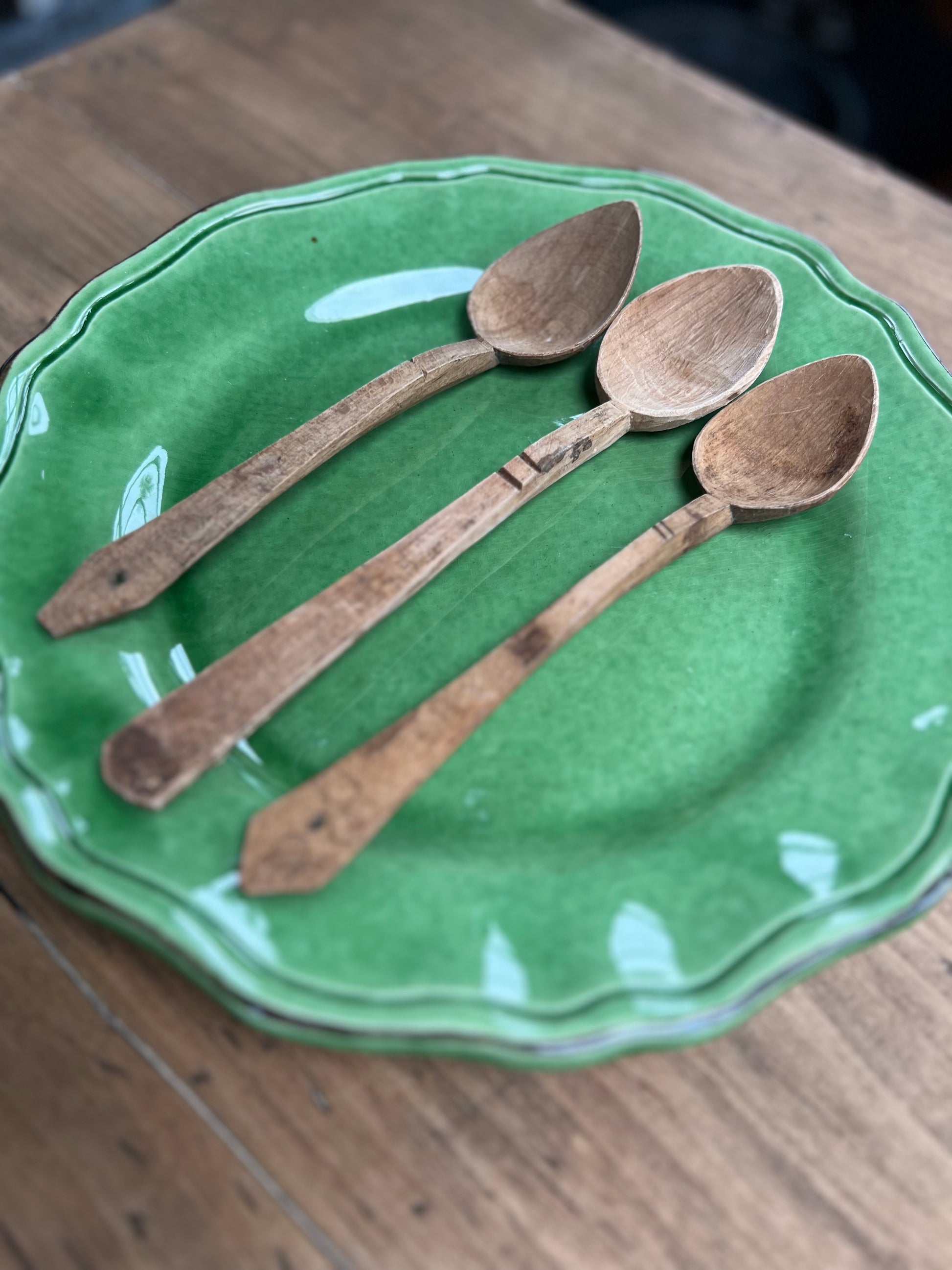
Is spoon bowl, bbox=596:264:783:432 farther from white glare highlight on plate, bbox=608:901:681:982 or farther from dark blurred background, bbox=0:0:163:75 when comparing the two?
dark blurred background, bbox=0:0:163:75

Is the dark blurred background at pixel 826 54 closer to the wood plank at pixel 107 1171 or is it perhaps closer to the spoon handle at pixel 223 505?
the spoon handle at pixel 223 505

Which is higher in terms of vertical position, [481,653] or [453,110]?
[453,110]

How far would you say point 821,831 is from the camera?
0.55 meters

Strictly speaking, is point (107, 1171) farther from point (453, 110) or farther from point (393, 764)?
point (453, 110)

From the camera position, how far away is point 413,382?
0.73 metres

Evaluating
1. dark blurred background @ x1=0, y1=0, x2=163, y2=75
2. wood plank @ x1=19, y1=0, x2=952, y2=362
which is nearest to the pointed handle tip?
wood plank @ x1=19, y1=0, x2=952, y2=362

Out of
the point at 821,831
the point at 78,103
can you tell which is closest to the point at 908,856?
the point at 821,831

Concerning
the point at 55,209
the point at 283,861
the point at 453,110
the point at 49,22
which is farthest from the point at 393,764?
the point at 49,22

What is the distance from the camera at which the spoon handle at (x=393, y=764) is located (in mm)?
514

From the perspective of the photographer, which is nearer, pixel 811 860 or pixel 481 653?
pixel 811 860

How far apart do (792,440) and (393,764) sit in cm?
40

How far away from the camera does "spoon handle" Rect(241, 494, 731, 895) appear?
1.69 feet

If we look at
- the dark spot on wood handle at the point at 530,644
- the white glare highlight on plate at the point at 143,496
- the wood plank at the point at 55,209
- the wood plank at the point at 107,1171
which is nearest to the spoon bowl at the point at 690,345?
the dark spot on wood handle at the point at 530,644

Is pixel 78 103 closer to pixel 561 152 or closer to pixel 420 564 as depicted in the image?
pixel 561 152
